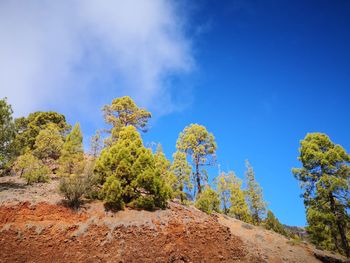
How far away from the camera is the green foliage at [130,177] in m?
18.0

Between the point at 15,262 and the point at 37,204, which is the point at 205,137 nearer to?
the point at 37,204

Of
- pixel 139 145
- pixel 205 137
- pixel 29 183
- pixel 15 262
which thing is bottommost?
pixel 15 262

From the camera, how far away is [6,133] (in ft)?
65.1

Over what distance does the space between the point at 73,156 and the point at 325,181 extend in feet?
66.1

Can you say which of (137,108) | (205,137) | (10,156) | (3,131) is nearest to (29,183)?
(10,156)

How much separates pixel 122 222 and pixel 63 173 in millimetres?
6348

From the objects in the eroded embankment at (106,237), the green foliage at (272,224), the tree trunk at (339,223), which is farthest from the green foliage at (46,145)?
the green foliage at (272,224)

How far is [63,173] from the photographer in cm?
1959

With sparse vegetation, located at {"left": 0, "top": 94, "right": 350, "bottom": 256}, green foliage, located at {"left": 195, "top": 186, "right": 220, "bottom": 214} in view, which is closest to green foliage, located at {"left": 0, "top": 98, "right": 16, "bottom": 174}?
sparse vegetation, located at {"left": 0, "top": 94, "right": 350, "bottom": 256}

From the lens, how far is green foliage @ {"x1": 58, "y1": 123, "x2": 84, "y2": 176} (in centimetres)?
1959

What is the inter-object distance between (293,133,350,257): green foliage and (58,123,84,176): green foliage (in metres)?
18.2

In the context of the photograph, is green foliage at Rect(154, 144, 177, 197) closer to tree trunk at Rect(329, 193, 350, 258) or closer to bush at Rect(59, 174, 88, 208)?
bush at Rect(59, 174, 88, 208)

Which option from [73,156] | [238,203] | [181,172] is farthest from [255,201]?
[73,156]

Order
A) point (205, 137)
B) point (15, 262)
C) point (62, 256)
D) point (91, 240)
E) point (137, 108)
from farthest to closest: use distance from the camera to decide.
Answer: point (137, 108), point (205, 137), point (91, 240), point (62, 256), point (15, 262)
